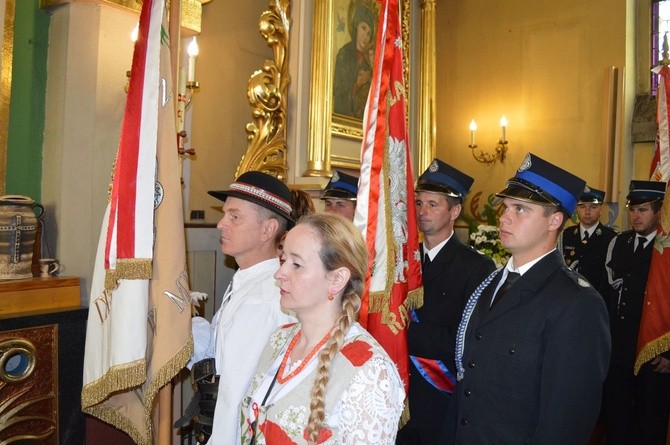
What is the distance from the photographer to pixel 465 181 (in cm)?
299

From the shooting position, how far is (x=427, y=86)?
5.34m

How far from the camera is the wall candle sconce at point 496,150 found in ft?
20.3

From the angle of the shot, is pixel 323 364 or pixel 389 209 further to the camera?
pixel 389 209

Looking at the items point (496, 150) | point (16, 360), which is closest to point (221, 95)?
point (16, 360)

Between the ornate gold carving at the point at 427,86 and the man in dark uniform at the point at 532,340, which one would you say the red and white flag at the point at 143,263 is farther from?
the ornate gold carving at the point at 427,86

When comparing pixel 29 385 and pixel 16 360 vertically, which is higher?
pixel 16 360

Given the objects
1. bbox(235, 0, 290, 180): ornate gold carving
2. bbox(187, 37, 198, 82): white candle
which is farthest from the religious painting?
bbox(187, 37, 198, 82): white candle

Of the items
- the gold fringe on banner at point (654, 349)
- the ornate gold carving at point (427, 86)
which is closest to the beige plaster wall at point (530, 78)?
the ornate gold carving at point (427, 86)

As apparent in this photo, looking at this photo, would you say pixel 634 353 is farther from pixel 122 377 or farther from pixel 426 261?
pixel 122 377

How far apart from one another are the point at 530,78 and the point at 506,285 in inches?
182

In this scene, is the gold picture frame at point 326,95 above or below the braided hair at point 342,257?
above

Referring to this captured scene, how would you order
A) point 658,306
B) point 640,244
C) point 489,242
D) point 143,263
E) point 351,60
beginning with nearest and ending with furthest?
point 143,263, point 658,306, point 640,244, point 351,60, point 489,242

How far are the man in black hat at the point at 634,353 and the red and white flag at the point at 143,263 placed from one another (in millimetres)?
3023

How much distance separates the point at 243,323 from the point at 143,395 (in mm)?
784
